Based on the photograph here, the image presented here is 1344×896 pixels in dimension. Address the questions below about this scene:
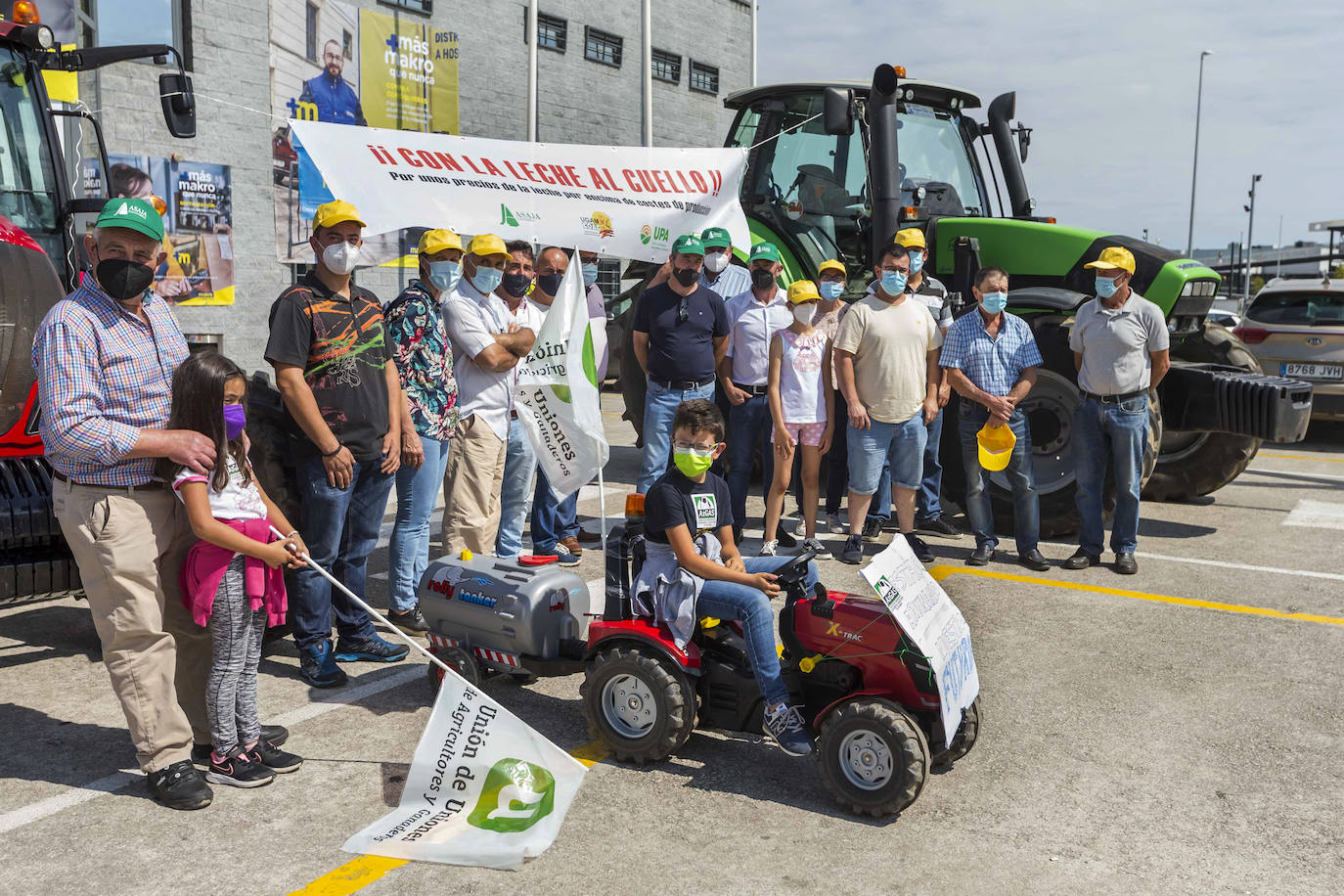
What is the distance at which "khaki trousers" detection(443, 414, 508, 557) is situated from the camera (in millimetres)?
5750

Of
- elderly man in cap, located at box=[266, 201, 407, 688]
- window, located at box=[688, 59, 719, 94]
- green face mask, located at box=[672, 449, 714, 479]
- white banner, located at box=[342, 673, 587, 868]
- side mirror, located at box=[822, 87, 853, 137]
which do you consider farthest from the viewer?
window, located at box=[688, 59, 719, 94]

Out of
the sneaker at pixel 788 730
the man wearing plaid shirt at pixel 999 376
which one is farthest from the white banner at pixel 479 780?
the man wearing plaid shirt at pixel 999 376

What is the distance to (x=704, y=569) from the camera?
13.2 ft

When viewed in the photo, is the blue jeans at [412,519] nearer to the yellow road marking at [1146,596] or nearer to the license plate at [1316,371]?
the yellow road marking at [1146,596]

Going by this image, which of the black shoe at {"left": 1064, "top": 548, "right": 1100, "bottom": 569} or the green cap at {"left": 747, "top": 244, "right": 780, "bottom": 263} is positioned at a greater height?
the green cap at {"left": 747, "top": 244, "right": 780, "bottom": 263}

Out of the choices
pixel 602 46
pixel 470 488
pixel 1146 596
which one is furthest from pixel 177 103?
pixel 602 46

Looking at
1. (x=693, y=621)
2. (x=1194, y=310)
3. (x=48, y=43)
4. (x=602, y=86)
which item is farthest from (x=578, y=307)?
(x=602, y=86)

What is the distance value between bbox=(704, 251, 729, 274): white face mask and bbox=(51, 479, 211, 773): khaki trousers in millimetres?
4327

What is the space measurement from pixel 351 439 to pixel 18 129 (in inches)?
111

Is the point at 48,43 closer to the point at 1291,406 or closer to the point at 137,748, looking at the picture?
the point at 137,748

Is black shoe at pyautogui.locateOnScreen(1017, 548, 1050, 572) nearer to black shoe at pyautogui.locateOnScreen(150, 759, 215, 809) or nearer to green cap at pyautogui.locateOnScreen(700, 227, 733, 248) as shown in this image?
green cap at pyautogui.locateOnScreen(700, 227, 733, 248)

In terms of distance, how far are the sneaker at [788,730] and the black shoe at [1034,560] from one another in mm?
3585

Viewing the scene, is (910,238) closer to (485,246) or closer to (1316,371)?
(485,246)

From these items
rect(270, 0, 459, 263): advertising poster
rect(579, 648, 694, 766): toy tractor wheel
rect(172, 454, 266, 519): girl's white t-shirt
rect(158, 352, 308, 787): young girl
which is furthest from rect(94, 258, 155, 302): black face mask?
rect(270, 0, 459, 263): advertising poster
